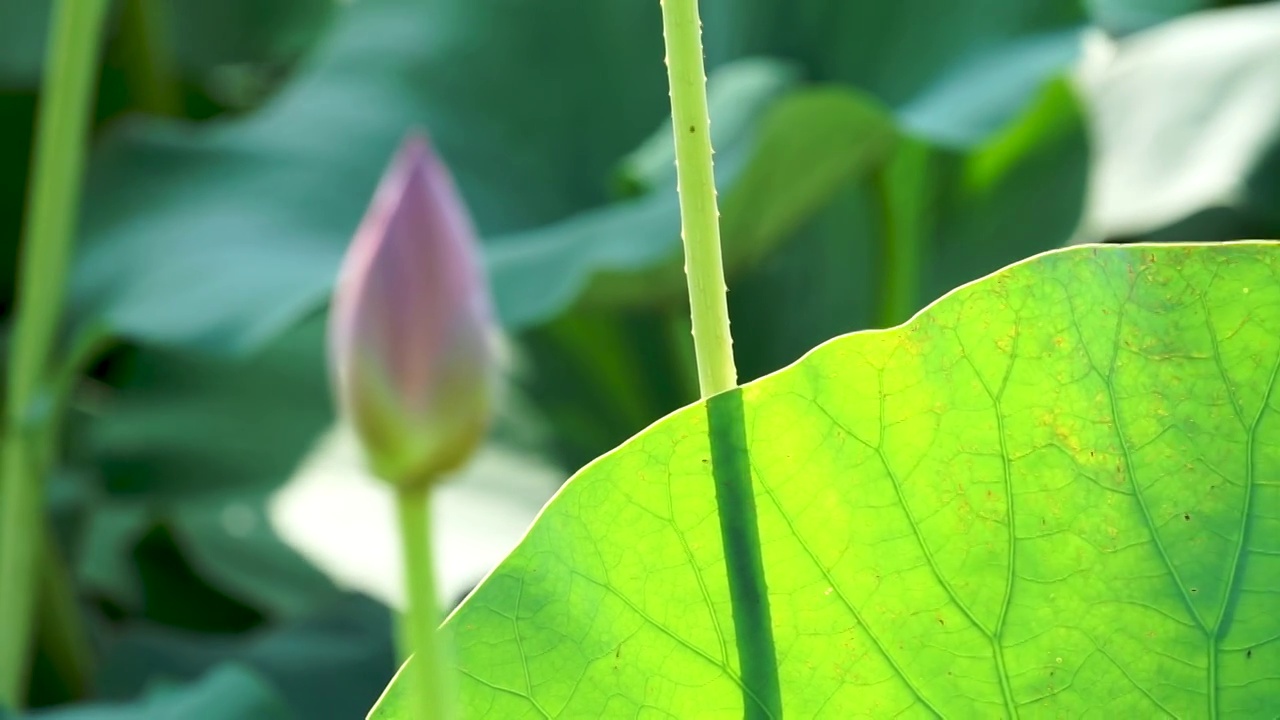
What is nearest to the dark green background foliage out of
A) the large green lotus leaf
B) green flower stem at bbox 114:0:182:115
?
green flower stem at bbox 114:0:182:115

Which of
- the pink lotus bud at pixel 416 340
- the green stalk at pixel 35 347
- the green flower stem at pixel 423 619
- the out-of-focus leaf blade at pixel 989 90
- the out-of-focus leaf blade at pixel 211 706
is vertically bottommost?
the green flower stem at pixel 423 619

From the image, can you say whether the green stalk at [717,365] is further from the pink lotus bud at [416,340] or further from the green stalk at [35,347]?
the green stalk at [35,347]

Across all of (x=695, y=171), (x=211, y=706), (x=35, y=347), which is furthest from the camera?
(x=35, y=347)

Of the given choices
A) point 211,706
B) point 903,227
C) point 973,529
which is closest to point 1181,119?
point 903,227

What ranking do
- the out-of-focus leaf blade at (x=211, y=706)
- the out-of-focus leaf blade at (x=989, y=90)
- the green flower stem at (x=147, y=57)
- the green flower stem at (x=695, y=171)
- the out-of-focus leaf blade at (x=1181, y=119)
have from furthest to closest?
the green flower stem at (x=147, y=57), the out-of-focus leaf blade at (x=1181, y=119), the out-of-focus leaf blade at (x=989, y=90), the out-of-focus leaf blade at (x=211, y=706), the green flower stem at (x=695, y=171)

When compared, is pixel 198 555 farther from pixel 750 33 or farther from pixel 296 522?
pixel 750 33

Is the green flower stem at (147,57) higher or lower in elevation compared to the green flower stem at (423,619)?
higher

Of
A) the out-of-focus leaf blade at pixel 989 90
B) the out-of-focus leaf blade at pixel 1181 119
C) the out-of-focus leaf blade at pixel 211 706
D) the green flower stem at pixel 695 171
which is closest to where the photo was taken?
the green flower stem at pixel 695 171

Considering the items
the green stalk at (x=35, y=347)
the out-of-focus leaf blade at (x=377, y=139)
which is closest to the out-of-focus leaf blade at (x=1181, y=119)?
the out-of-focus leaf blade at (x=377, y=139)

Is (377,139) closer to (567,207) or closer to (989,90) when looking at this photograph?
(567,207)
